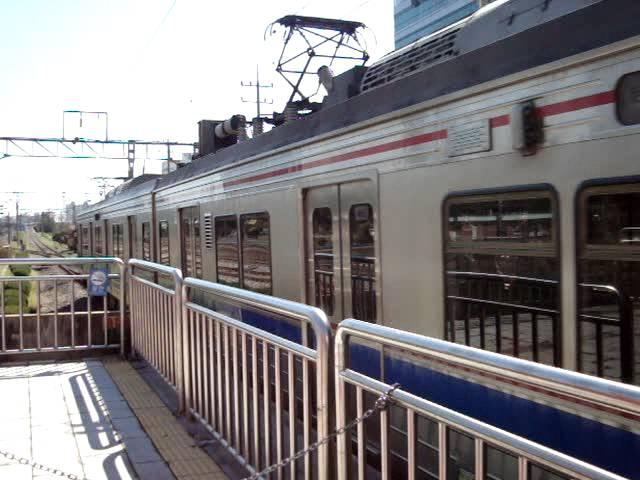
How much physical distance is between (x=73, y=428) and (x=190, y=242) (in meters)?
4.87

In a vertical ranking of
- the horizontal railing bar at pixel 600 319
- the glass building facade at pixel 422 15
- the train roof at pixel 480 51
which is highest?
the glass building facade at pixel 422 15

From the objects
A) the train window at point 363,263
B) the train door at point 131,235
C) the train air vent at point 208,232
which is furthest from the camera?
the train door at point 131,235

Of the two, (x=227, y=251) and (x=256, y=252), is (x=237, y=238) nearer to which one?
(x=227, y=251)

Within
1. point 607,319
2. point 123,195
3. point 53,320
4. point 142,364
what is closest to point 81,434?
point 142,364

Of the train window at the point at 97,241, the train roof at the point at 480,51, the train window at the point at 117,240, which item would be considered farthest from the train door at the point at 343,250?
the train window at the point at 97,241

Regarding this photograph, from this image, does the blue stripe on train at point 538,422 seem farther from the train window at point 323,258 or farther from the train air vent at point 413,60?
the train air vent at point 413,60

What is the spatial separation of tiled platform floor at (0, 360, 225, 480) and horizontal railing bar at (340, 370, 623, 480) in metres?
2.08

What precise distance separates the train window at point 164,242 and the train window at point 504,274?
7.72m

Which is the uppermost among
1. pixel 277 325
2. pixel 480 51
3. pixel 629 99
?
pixel 480 51

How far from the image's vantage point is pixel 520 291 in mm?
3357

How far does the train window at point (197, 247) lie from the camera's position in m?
8.93

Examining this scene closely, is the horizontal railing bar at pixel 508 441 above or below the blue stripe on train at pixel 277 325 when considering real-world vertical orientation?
above

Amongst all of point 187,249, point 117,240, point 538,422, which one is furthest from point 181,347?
point 117,240

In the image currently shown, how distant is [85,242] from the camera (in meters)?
24.6
